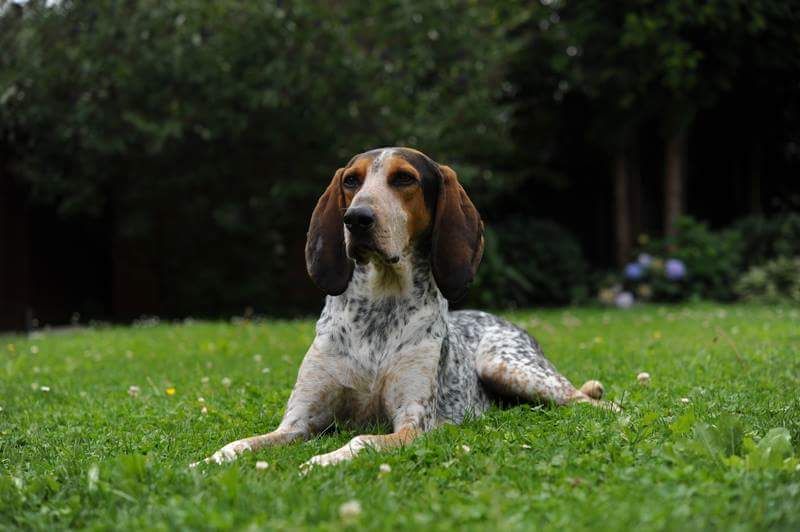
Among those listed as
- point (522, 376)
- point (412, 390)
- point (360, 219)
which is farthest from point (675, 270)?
point (360, 219)

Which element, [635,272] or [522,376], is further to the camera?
[635,272]

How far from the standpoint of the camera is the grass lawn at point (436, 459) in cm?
257

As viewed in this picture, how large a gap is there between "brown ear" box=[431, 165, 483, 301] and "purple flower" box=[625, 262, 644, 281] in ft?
35.9

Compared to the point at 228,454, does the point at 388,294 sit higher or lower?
higher

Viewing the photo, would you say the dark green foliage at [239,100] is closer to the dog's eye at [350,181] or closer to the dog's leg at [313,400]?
the dog's eye at [350,181]

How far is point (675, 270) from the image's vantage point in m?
14.2

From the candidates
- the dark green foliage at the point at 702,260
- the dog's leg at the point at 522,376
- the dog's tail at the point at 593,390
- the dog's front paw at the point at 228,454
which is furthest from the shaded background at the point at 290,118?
the dog's front paw at the point at 228,454

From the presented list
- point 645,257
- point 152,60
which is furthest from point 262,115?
point 645,257

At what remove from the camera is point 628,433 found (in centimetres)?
362

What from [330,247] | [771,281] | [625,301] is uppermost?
[330,247]

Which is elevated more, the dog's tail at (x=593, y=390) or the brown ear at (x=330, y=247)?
the brown ear at (x=330, y=247)

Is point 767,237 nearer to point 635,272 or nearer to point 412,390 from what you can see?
point 635,272

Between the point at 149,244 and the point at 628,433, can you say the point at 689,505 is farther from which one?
the point at 149,244

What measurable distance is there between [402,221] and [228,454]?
1.37 meters
